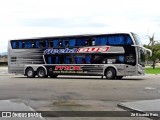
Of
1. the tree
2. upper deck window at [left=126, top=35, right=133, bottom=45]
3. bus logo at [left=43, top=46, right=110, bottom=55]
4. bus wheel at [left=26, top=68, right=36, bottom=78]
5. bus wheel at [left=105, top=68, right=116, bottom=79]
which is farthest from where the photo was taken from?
the tree

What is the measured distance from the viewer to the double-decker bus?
105ft

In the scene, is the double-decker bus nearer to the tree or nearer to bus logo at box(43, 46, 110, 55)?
bus logo at box(43, 46, 110, 55)

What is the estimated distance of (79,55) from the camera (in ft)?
112

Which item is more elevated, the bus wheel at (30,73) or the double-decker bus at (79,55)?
the double-decker bus at (79,55)

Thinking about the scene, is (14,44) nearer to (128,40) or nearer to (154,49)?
(128,40)

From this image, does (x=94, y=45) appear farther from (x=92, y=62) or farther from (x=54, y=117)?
(x=54, y=117)

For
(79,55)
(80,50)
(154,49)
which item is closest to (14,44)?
(79,55)

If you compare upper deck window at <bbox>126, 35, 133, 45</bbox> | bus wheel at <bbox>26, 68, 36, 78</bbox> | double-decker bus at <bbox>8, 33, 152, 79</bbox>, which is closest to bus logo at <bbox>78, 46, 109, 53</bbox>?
double-decker bus at <bbox>8, 33, 152, 79</bbox>

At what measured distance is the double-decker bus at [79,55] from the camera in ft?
105

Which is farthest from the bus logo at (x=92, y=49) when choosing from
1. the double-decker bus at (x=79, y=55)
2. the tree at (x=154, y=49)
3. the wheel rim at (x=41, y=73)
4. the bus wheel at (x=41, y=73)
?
the tree at (x=154, y=49)

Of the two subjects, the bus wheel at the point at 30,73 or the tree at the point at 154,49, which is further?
the tree at the point at 154,49

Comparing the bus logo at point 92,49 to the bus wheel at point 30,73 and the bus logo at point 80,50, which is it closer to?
the bus logo at point 80,50

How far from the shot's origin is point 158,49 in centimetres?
7338

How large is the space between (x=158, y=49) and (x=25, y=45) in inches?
1612
